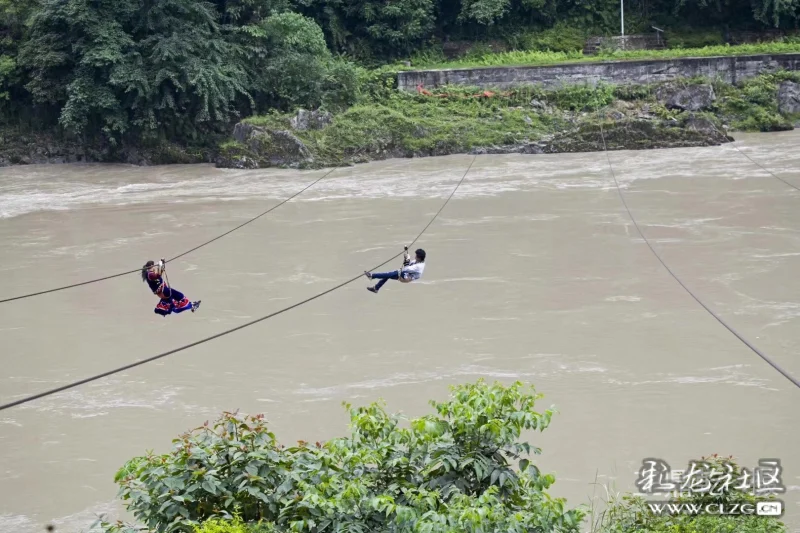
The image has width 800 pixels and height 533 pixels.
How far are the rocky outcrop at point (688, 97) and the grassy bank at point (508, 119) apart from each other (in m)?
0.05

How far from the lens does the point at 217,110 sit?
22.5m

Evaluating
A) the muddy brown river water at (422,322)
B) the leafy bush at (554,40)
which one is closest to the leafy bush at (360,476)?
the muddy brown river water at (422,322)

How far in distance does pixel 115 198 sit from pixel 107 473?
12588mm

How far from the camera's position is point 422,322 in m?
9.70

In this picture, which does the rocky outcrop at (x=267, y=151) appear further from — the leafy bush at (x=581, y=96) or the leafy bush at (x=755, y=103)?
the leafy bush at (x=755, y=103)

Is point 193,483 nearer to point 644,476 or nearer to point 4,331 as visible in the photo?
point 644,476

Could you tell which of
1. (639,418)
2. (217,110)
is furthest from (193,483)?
(217,110)

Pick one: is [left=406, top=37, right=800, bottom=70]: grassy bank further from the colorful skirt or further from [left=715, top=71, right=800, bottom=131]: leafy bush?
the colorful skirt

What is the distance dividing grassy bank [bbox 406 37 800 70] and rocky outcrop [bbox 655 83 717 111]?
148 cm

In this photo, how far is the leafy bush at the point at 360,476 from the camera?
3.44 metres

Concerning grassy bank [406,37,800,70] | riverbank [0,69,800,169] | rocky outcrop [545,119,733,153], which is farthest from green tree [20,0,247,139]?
rocky outcrop [545,119,733,153]

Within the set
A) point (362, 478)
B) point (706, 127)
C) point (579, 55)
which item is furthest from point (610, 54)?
point (362, 478)

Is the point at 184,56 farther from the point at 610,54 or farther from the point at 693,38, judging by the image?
the point at 693,38

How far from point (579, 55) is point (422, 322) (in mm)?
18066
